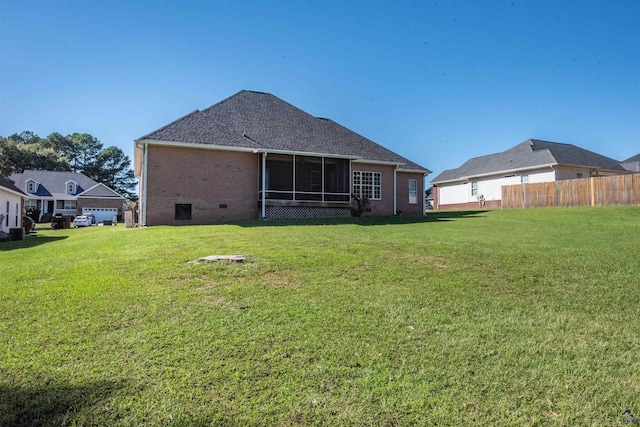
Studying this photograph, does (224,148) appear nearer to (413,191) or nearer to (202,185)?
(202,185)

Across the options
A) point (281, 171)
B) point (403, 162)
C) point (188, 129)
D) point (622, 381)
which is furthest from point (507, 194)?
point (622, 381)

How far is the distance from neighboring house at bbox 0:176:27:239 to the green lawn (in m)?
18.4

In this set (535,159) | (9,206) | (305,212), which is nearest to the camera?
(305,212)

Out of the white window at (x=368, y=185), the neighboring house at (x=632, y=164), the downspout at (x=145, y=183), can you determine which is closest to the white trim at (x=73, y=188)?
the downspout at (x=145, y=183)

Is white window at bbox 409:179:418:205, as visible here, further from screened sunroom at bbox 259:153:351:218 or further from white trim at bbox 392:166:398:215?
screened sunroom at bbox 259:153:351:218

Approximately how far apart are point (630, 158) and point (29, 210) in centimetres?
5784

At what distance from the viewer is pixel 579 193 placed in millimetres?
21844

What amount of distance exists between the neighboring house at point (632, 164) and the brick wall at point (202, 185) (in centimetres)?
3372

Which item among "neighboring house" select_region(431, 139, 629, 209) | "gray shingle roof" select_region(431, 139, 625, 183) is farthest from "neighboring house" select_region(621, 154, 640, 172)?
"neighboring house" select_region(431, 139, 629, 209)

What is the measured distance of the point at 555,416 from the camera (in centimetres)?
282

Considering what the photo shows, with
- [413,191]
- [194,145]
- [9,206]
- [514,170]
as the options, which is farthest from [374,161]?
[9,206]

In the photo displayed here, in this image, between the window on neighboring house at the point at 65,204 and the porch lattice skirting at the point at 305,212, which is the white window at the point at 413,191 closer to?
the porch lattice skirting at the point at 305,212

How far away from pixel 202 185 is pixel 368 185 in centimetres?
933

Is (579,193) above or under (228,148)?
under
